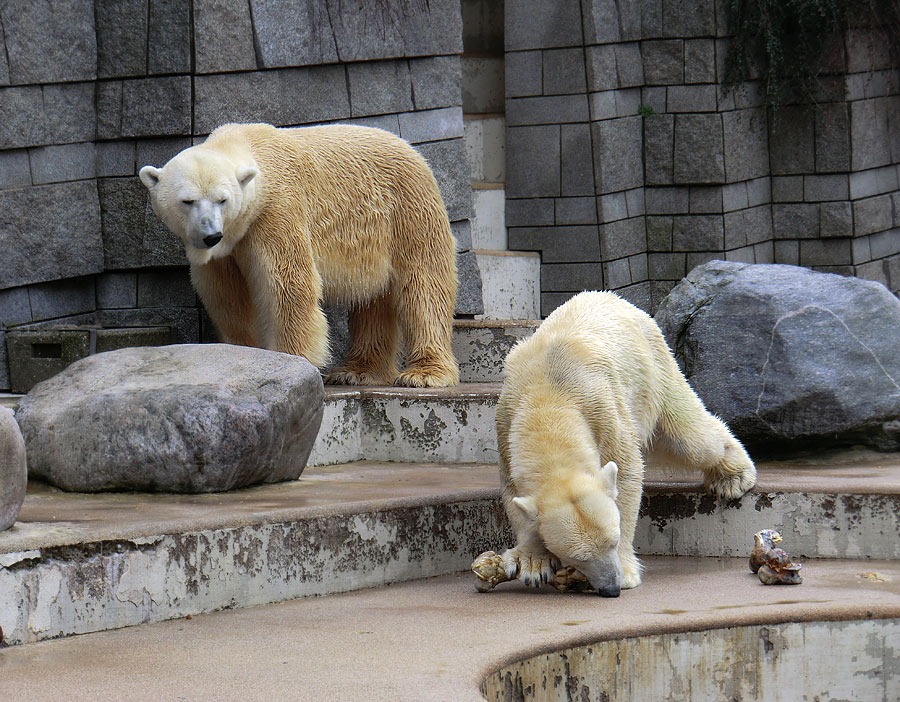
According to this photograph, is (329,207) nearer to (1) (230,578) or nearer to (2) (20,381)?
(2) (20,381)

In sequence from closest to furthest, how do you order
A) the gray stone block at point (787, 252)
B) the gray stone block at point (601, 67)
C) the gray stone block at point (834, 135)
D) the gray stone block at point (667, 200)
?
the gray stone block at point (601, 67)
the gray stone block at point (667, 200)
the gray stone block at point (834, 135)
the gray stone block at point (787, 252)

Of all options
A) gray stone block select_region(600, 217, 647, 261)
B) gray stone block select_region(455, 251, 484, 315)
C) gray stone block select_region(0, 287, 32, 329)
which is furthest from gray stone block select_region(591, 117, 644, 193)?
gray stone block select_region(0, 287, 32, 329)

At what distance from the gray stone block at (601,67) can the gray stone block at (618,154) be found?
0.24 metres

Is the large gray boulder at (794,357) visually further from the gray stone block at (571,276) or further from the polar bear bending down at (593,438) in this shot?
the gray stone block at (571,276)

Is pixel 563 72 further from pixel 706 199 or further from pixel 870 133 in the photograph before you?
pixel 870 133

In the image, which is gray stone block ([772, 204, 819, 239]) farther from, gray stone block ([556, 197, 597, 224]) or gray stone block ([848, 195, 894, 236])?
gray stone block ([556, 197, 597, 224])

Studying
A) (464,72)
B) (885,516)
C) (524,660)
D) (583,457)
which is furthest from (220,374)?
(464,72)

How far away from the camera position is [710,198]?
8.85 meters

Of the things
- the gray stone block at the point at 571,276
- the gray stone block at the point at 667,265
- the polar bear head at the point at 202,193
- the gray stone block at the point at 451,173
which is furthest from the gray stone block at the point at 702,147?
the polar bear head at the point at 202,193

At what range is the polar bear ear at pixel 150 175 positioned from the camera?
16.1 ft

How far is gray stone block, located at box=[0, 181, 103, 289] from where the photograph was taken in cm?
561

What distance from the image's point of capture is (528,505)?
12.1ft

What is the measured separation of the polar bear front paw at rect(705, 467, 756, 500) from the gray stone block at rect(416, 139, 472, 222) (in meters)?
2.80

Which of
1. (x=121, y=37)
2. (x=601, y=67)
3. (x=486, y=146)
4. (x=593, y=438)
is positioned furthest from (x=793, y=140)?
(x=593, y=438)
